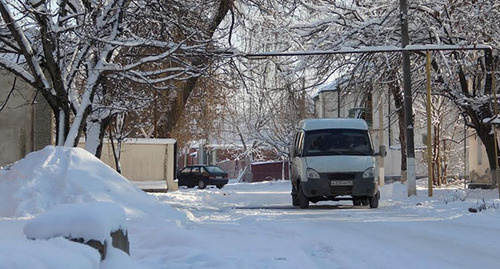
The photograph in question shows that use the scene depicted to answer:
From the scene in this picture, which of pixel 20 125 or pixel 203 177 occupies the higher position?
pixel 20 125

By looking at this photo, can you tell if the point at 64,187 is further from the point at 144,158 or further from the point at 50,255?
the point at 144,158

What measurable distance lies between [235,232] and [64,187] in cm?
289

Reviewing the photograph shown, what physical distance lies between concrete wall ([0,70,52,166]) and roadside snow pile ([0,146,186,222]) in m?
6.69

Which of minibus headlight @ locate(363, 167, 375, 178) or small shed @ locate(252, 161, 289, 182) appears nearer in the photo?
minibus headlight @ locate(363, 167, 375, 178)

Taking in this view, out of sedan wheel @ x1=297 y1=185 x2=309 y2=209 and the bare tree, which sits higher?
the bare tree

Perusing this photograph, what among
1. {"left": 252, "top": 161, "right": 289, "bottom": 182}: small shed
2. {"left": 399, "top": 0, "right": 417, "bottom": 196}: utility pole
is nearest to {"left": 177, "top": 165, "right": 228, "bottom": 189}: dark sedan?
{"left": 399, "top": 0, "right": 417, "bottom": 196}: utility pole

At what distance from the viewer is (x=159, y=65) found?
64.7 feet

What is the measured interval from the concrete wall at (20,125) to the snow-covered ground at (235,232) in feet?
21.9

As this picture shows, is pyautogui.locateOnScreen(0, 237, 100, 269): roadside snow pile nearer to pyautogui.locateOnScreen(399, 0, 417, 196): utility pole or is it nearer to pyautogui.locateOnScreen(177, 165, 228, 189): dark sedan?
pyautogui.locateOnScreen(399, 0, 417, 196): utility pole

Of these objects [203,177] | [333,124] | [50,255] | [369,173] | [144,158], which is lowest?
[50,255]

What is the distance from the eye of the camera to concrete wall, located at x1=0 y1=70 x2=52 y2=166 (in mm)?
18516

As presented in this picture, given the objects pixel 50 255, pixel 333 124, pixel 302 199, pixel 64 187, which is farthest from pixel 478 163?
pixel 50 255

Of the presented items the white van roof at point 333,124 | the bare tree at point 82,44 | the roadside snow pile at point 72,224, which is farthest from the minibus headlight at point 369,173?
the roadside snow pile at point 72,224

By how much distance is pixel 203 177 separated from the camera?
1759 inches
